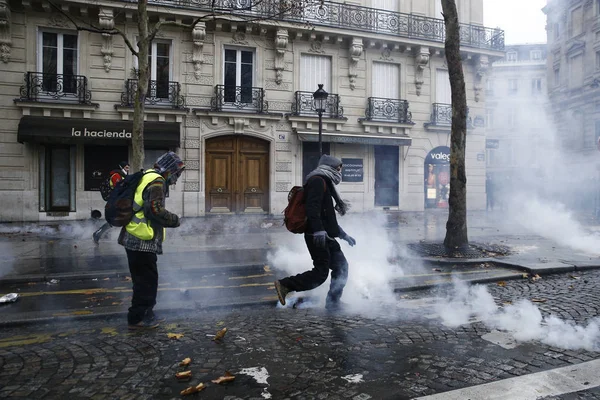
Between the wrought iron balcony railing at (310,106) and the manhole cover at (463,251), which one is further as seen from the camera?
the wrought iron balcony railing at (310,106)

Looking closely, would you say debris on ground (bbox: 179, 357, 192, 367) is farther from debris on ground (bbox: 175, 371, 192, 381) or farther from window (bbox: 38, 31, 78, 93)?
window (bbox: 38, 31, 78, 93)

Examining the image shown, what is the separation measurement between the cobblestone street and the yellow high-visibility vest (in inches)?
35.3

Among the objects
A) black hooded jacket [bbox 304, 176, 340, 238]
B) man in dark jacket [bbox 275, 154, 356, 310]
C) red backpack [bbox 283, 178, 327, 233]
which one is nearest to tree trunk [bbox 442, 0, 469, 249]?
man in dark jacket [bbox 275, 154, 356, 310]

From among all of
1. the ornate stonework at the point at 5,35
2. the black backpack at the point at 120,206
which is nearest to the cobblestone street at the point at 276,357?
the black backpack at the point at 120,206

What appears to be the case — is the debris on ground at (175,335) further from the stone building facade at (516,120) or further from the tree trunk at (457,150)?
the stone building facade at (516,120)

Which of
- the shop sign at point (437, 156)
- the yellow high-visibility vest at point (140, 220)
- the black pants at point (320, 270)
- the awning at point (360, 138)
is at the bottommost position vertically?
the black pants at point (320, 270)

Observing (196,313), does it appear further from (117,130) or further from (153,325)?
(117,130)

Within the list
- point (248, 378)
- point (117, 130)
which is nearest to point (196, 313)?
point (248, 378)

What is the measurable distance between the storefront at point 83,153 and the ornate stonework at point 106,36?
213cm

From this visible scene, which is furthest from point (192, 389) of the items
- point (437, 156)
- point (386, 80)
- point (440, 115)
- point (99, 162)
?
point (440, 115)

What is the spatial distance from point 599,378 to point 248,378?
2.38 m

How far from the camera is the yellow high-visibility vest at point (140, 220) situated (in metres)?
4.03

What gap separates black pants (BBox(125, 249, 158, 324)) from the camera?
413 cm

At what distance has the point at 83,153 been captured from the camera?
1495cm
